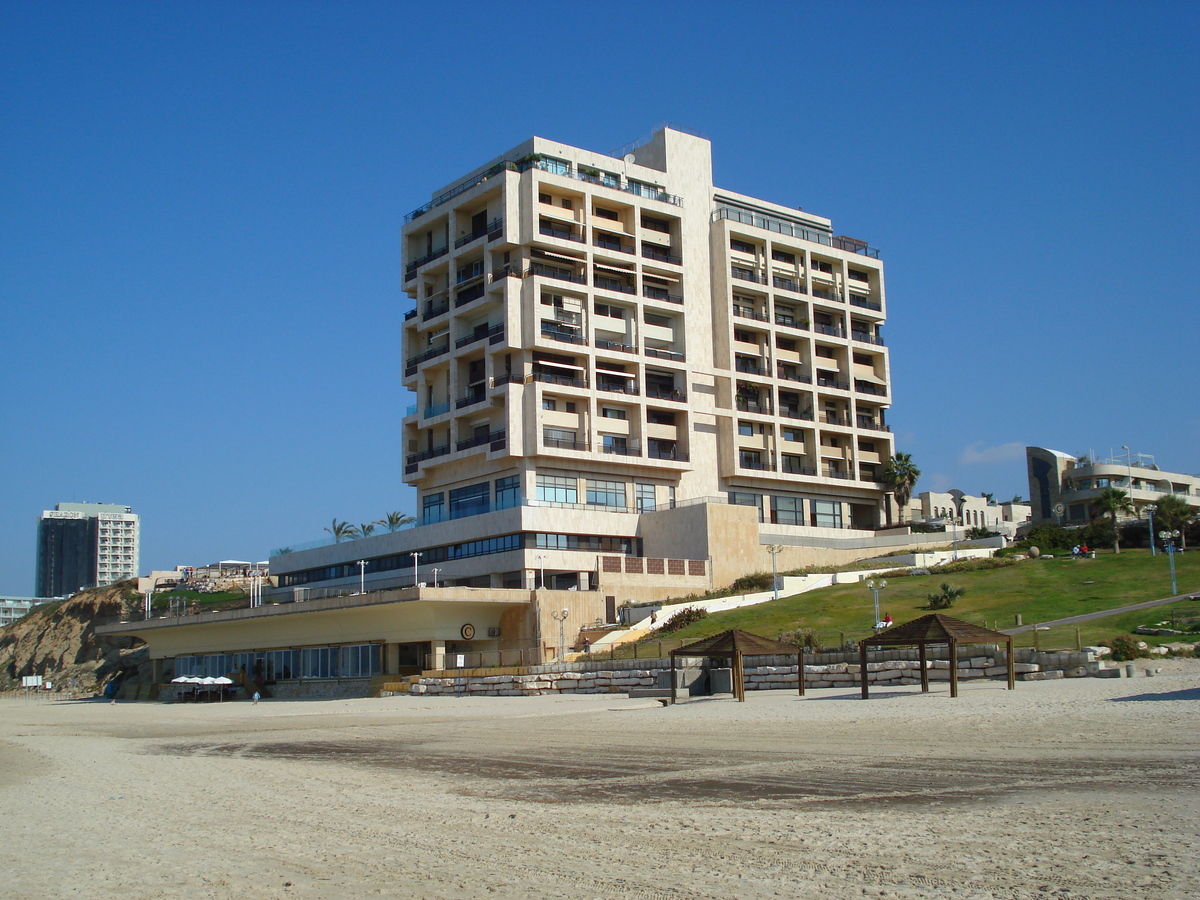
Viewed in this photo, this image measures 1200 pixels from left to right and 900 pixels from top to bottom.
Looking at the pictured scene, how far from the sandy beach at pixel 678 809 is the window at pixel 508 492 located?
42936mm

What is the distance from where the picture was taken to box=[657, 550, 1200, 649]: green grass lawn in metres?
39.8

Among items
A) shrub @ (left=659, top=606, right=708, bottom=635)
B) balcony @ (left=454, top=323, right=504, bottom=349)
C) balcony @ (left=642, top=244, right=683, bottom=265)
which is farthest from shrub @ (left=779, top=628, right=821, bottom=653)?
balcony @ (left=642, top=244, right=683, bottom=265)

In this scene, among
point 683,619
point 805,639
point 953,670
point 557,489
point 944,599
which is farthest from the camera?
point 557,489

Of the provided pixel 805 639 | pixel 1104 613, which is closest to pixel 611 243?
pixel 805 639

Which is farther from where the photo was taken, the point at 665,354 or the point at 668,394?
the point at 665,354

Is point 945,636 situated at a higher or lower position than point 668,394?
lower

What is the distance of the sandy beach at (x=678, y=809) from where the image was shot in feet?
32.5

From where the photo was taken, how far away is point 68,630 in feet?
395

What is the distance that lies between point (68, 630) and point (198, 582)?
58.6 feet

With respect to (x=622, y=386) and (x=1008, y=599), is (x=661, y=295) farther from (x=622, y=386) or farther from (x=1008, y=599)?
(x=1008, y=599)

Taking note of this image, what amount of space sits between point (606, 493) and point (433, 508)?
45.5 ft

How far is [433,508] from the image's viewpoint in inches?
3061

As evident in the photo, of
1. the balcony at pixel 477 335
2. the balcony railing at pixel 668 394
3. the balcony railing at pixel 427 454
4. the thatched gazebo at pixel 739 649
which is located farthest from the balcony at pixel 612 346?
the thatched gazebo at pixel 739 649

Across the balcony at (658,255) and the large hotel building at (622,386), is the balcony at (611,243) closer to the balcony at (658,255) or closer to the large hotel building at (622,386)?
the large hotel building at (622,386)
